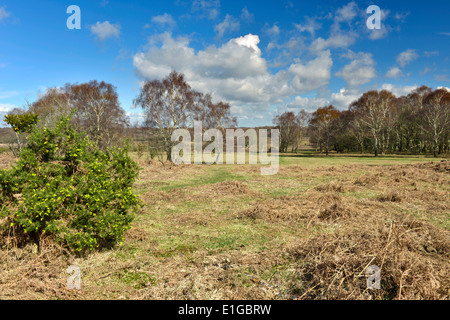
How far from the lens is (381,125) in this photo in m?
37.4

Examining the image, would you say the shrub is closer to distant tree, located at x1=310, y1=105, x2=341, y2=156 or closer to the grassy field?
the grassy field

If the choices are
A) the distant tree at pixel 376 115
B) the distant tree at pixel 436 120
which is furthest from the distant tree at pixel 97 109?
the distant tree at pixel 436 120

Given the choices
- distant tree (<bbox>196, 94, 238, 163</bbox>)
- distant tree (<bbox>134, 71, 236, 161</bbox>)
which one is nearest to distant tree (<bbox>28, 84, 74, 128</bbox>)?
distant tree (<bbox>134, 71, 236, 161</bbox>)

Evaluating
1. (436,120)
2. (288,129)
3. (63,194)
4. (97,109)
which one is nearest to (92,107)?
(97,109)

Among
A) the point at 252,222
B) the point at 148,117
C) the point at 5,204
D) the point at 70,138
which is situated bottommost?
the point at 252,222

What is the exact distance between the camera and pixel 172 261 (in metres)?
4.85

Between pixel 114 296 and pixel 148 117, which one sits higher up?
pixel 148 117

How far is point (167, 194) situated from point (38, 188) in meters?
7.18

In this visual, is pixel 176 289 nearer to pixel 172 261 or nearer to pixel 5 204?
pixel 172 261
